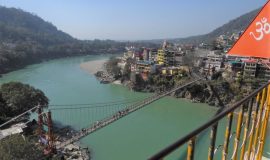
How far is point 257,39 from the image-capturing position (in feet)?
3.10

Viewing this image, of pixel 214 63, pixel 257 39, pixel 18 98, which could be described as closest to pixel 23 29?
pixel 214 63

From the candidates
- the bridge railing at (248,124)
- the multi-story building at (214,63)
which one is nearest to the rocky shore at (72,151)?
the bridge railing at (248,124)

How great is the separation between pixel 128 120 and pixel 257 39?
21.4ft

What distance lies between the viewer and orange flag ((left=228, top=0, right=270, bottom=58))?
3.00 feet

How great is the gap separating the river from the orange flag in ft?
13.3

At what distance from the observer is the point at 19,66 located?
17.4 m

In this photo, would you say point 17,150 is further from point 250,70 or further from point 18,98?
point 250,70

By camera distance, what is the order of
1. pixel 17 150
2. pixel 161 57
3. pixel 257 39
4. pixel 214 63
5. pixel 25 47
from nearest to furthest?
1. pixel 257 39
2. pixel 17 150
3. pixel 214 63
4. pixel 161 57
5. pixel 25 47

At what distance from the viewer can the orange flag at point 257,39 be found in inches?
35.9

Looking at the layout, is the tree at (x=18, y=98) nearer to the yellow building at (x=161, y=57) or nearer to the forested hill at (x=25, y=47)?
the yellow building at (x=161, y=57)

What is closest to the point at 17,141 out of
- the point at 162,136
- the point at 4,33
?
the point at 162,136

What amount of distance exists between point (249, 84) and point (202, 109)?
1.83 meters

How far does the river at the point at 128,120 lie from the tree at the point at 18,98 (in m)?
0.87

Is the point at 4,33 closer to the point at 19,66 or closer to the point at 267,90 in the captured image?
the point at 19,66
